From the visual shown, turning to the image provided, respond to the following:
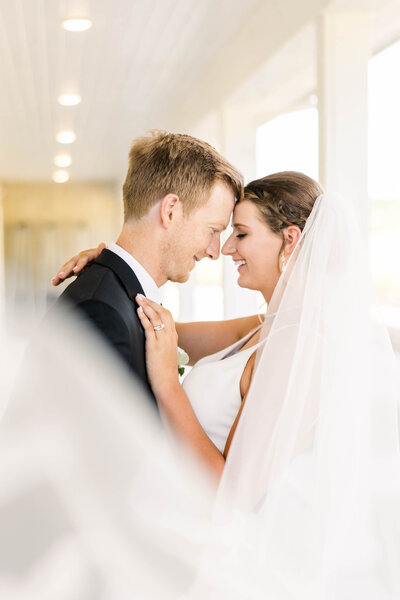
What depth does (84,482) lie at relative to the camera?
1387 mm

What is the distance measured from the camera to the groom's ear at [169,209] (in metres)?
1.52

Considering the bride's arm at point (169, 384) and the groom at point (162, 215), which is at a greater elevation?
the groom at point (162, 215)

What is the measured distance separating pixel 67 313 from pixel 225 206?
1.68ft

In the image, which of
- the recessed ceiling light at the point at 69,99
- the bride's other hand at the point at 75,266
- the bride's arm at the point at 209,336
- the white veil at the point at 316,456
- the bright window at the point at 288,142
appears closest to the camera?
the white veil at the point at 316,456

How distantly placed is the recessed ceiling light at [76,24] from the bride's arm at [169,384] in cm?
272

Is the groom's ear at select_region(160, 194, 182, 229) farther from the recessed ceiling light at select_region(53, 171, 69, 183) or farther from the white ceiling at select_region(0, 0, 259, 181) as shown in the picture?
the recessed ceiling light at select_region(53, 171, 69, 183)

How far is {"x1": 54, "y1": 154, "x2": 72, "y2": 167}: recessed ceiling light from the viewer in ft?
29.9

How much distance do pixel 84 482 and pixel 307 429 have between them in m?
0.50

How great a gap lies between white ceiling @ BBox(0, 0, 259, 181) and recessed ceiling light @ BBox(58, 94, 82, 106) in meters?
0.06

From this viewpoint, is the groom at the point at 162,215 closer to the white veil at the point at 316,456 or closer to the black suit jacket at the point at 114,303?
the black suit jacket at the point at 114,303

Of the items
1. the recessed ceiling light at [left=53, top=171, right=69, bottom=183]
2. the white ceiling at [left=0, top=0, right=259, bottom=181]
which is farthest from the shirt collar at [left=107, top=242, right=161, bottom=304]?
the recessed ceiling light at [left=53, top=171, right=69, bottom=183]

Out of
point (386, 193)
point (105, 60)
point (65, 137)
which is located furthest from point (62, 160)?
point (386, 193)

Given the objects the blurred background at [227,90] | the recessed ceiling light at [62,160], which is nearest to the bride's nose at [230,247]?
the blurred background at [227,90]

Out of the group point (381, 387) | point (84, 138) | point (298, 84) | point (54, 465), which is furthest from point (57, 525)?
point (84, 138)
